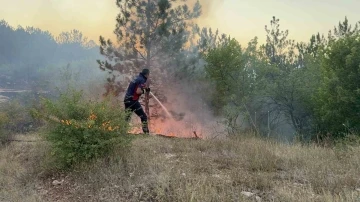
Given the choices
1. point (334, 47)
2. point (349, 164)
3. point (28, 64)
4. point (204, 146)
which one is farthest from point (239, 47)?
point (28, 64)

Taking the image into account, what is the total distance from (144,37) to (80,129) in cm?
1206

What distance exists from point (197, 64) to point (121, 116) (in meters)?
12.6

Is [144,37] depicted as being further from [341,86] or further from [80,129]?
[80,129]

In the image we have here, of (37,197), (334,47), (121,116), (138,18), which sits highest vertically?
(138,18)

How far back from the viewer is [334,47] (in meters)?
12.7

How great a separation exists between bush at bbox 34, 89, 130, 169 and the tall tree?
11.0 metres

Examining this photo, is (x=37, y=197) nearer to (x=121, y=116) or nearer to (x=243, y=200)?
(x=121, y=116)

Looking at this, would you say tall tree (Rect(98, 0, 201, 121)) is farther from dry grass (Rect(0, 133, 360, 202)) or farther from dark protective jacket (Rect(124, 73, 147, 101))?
dry grass (Rect(0, 133, 360, 202))

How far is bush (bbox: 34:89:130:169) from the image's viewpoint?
5535mm

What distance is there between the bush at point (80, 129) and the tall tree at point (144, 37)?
36.0 ft

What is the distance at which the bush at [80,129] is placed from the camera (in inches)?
218

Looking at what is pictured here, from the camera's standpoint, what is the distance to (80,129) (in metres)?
5.65

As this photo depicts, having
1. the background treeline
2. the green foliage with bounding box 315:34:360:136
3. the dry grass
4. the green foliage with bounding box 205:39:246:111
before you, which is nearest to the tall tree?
the background treeline

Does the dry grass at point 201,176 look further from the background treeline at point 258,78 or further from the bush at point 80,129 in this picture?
the background treeline at point 258,78
